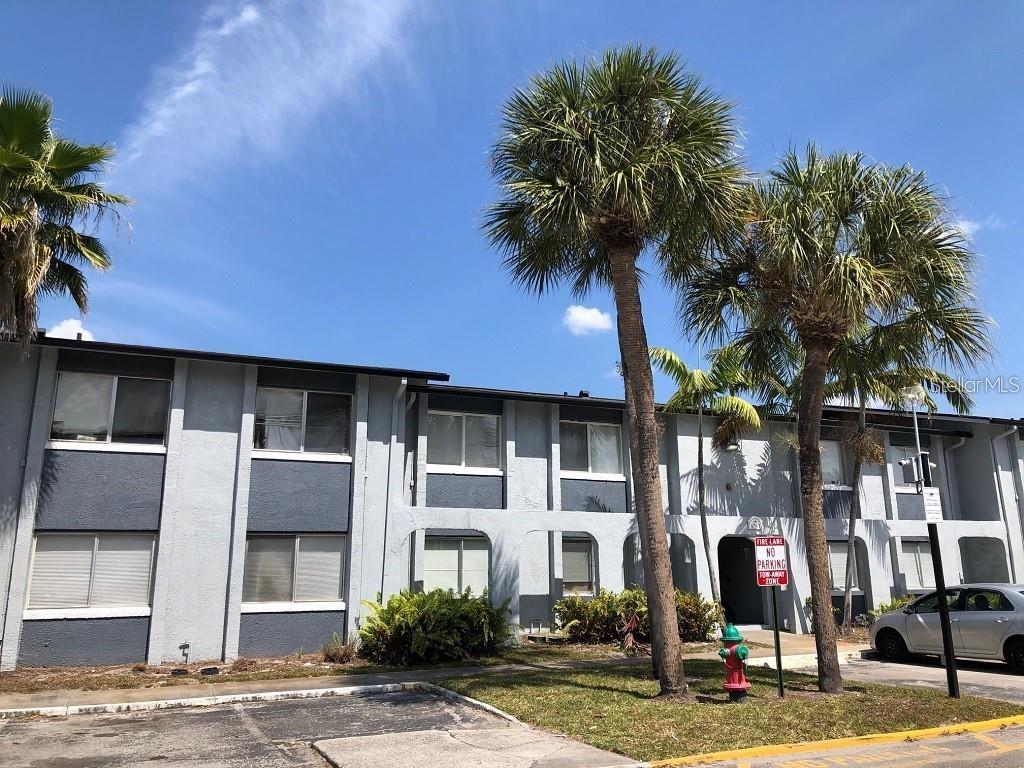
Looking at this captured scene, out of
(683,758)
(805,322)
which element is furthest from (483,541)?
(683,758)

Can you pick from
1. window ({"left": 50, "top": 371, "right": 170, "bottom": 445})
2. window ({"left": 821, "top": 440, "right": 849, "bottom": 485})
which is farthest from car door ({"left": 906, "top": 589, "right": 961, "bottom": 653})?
window ({"left": 50, "top": 371, "right": 170, "bottom": 445})

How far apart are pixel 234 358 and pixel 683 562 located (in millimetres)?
11561

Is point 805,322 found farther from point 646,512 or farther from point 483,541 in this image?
point 483,541

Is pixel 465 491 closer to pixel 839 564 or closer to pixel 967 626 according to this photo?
pixel 967 626

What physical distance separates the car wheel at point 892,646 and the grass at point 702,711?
14.3 feet

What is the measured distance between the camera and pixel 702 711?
9672 millimetres

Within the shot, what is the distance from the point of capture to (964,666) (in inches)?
586

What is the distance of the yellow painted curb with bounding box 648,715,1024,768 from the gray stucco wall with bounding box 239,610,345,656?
9.22 m

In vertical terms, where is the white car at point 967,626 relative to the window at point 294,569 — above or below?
below

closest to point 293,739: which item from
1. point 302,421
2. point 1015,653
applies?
point 302,421

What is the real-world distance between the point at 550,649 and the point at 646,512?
633 centimetres

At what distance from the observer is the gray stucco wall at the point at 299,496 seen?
15.3m

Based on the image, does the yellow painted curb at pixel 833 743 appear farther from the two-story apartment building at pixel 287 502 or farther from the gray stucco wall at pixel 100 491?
the gray stucco wall at pixel 100 491

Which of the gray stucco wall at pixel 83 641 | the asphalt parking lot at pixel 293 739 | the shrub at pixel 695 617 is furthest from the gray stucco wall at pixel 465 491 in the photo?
the asphalt parking lot at pixel 293 739
